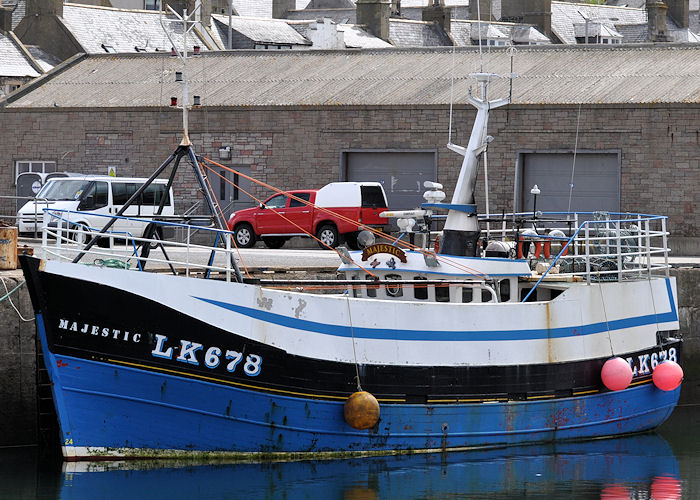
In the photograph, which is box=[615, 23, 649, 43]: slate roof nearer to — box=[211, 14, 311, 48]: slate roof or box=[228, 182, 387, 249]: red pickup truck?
box=[211, 14, 311, 48]: slate roof

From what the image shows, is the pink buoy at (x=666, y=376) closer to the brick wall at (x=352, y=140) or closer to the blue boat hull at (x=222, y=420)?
the blue boat hull at (x=222, y=420)

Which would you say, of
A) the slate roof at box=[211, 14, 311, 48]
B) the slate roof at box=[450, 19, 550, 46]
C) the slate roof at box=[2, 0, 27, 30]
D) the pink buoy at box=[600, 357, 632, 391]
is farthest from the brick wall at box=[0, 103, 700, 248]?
the slate roof at box=[2, 0, 27, 30]

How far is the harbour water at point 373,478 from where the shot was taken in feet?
49.2

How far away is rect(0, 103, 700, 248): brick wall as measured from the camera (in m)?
30.2

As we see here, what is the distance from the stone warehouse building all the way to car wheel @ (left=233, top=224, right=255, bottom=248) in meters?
3.80

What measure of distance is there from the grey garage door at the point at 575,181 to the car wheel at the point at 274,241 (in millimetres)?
5979

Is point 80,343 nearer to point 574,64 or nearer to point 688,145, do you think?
point 688,145

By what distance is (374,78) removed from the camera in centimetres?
3481

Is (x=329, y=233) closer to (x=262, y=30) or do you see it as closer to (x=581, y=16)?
(x=262, y=30)

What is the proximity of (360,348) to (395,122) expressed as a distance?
17.4 metres

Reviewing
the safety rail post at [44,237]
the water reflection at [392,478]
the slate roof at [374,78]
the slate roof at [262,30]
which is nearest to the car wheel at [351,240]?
the slate roof at [374,78]

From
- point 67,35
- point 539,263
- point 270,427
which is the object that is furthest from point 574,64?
point 67,35

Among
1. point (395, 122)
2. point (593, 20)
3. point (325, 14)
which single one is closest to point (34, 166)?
point (395, 122)

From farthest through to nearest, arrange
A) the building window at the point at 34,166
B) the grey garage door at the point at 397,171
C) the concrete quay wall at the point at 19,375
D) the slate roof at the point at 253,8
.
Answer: the slate roof at the point at 253,8
the building window at the point at 34,166
the grey garage door at the point at 397,171
the concrete quay wall at the point at 19,375
